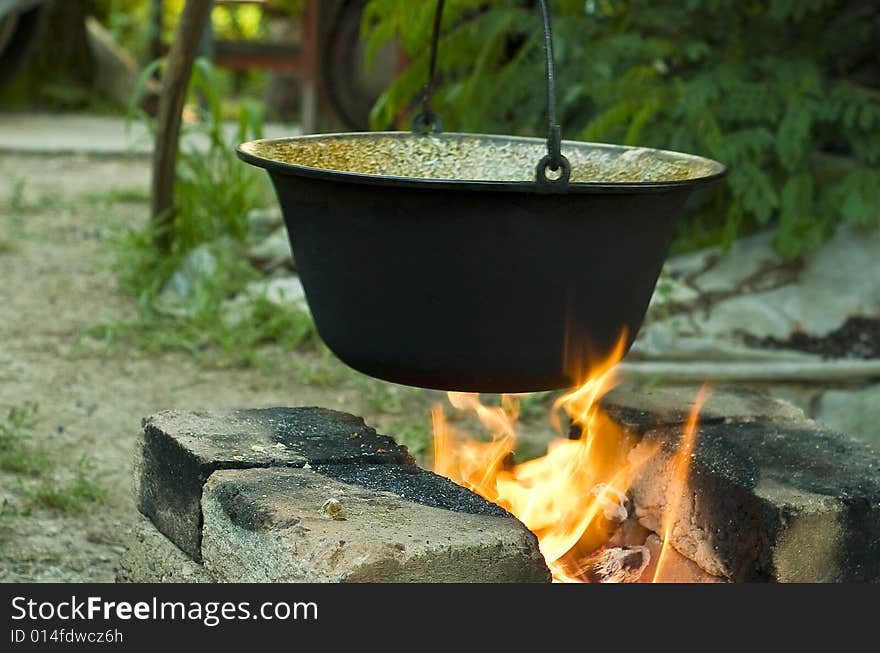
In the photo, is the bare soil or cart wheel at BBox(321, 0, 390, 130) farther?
cart wheel at BBox(321, 0, 390, 130)

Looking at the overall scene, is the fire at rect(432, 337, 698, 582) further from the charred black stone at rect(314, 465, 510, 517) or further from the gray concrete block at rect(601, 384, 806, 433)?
the charred black stone at rect(314, 465, 510, 517)

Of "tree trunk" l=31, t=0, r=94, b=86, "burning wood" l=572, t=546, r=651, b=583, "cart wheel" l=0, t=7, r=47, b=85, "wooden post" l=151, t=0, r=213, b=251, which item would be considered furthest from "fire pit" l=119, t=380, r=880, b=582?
"tree trunk" l=31, t=0, r=94, b=86

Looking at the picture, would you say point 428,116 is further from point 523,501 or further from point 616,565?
point 616,565

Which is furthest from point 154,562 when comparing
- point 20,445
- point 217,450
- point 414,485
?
point 20,445

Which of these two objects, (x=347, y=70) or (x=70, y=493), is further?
(x=347, y=70)

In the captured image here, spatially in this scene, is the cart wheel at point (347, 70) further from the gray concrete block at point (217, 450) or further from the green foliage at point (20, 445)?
the gray concrete block at point (217, 450)

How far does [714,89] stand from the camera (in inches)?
165

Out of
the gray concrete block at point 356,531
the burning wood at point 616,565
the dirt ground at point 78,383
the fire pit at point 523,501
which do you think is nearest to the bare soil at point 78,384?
the dirt ground at point 78,383

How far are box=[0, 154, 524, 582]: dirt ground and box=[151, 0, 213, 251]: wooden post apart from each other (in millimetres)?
343

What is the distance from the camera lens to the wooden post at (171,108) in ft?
12.8

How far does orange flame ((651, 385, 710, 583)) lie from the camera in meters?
2.30

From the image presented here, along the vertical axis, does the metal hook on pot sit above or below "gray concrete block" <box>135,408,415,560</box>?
above

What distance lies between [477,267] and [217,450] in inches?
22.6

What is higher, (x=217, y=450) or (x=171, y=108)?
(x=171, y=108)
